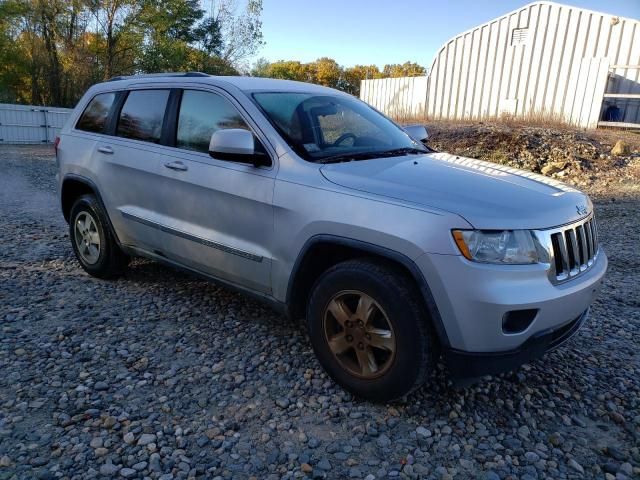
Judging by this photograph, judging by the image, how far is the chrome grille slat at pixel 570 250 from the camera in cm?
254

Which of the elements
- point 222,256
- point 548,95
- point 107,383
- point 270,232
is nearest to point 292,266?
point 270,232

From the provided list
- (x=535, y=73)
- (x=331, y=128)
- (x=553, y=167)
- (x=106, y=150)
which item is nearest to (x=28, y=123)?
(x=106, y=150)

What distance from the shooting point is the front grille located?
2.57 meters

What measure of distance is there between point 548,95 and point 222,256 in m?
17.0

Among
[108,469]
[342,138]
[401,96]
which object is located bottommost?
[108,469]

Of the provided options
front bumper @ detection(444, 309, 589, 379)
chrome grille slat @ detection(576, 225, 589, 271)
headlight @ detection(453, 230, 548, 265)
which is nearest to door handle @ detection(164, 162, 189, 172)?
headlight @ detection(453, 230, 548, 265)

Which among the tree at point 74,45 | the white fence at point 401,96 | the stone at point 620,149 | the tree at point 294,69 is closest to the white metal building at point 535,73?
the white fence at point 401,96

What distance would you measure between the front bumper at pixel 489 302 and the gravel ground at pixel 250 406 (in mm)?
524

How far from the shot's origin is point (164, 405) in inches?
111

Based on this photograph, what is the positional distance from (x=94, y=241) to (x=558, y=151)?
401 inches

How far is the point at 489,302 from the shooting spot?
7.62 ft

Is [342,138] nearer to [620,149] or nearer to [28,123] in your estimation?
[620,149]

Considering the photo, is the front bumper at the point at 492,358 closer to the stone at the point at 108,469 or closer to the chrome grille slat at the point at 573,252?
the chrome grille slat at the point at 573,252

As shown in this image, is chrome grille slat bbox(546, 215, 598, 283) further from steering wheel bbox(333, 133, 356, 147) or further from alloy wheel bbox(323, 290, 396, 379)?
steering wheel bbox(333, 133, 356, 147)
